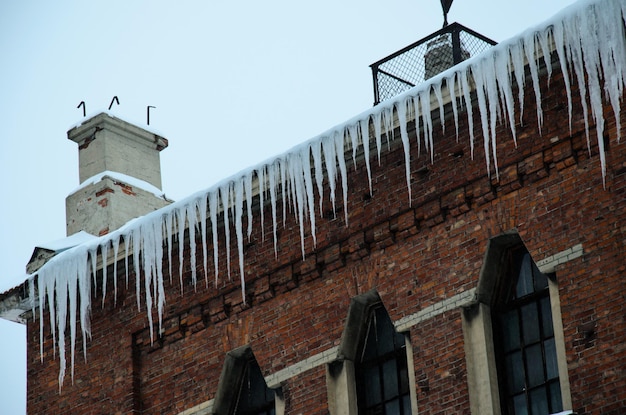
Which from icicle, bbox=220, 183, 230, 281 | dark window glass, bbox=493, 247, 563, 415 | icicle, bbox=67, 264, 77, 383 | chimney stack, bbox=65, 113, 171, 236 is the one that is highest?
chimney stack, bbox=65, 113, 171, 236

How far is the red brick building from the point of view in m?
15.9

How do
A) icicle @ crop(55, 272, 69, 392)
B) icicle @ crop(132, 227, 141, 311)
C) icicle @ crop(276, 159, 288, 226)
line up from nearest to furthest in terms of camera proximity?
1. icicle @ crop(276, 159, 288, 226)
2. icicle @ crop(132, 227, 141, 311)
3. icicle @ crop(55, 272, 69, 392)

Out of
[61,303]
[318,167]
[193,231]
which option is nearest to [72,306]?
[61,303]

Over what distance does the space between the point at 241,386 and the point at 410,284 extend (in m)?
2.55

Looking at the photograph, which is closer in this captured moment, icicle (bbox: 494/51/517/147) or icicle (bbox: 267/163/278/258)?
icicle (bbox: 494/51/517/147)

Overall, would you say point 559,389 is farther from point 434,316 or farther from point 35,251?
point 35,251

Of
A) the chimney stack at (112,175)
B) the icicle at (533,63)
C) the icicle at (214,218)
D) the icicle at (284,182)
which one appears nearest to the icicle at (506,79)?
the icicle at (533,63)

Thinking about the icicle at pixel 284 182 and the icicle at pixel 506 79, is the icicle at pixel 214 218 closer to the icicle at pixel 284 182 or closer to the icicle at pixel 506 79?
the icicle at pixel 284 182

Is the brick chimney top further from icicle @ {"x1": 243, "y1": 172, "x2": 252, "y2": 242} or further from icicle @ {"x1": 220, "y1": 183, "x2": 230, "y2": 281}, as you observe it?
icicle @ {"x1": 243, "y1": 172, "x2": 252, "y2": 242}

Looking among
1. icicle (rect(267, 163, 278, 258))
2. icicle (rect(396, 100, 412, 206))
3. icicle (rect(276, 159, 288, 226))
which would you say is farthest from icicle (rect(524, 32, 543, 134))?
icicle (rect(267, 163, 278, 258))

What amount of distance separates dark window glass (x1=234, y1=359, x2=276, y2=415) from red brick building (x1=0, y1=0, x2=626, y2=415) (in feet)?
0.07

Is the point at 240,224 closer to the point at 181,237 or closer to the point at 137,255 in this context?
the point at 181,237

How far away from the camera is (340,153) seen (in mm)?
17859

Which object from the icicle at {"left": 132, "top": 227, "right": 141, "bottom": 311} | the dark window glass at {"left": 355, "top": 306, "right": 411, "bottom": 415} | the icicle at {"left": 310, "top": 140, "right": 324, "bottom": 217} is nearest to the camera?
the dark window glass at {"left": 355, "top": 306, "right": 411, "bottom": 415}
